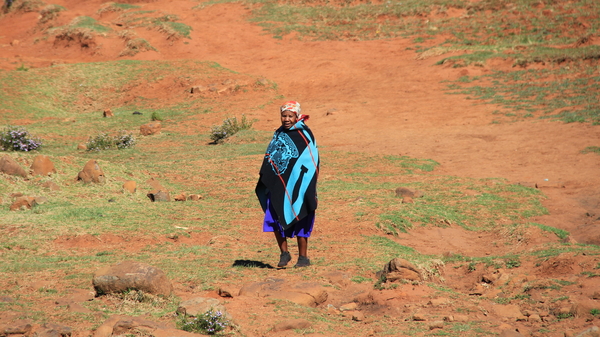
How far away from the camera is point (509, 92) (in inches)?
728

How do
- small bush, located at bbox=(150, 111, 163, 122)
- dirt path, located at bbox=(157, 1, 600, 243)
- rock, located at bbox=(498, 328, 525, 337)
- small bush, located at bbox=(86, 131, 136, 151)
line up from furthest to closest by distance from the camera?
small bush, located at bbox=(150, 111, 163, 122) → small bush, located at bbox=(86, 131, 136, 151) → dirt path, located at bbox=(157, 1, 600, 243) → rock, located at bbox=(498, 328, 525, 337)

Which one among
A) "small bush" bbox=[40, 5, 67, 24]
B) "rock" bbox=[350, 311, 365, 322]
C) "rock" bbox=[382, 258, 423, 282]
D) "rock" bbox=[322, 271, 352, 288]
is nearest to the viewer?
"rock" bbox=[350, 311, 365, 322]

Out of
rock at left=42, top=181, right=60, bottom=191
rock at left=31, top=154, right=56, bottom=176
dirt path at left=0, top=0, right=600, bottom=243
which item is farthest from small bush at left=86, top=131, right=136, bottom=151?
rock at left=42, top=181, right=60, bottom=191

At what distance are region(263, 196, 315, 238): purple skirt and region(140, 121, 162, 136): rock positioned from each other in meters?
10.8

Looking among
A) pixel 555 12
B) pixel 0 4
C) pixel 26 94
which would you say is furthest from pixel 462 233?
pixel 0 4

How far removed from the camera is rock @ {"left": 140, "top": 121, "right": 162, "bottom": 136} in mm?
15945

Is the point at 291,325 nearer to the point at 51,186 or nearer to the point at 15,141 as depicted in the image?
the point at 51,186

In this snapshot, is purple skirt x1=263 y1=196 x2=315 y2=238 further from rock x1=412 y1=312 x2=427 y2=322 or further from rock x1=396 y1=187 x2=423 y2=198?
rock x1=396 y1=187 x2=423 y2=198

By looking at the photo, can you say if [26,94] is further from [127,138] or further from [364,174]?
[364,174]

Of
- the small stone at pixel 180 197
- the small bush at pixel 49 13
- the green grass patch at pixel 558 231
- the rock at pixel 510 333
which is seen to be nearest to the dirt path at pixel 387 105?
the green grass patch at pixel 558 231

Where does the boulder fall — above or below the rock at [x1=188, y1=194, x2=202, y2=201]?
above

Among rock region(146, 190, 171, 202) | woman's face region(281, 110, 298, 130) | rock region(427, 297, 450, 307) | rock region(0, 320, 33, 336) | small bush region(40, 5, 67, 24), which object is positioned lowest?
rock region(146, 190, 171, 202)

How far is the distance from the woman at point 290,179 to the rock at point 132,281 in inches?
52.2

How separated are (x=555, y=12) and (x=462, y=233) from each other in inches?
817
